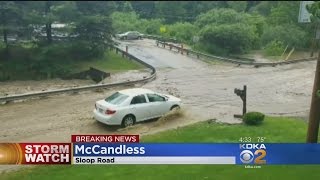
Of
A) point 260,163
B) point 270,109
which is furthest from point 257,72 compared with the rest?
point 260,163

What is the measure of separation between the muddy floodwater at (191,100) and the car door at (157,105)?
51 cm

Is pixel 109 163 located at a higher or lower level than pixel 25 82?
higher

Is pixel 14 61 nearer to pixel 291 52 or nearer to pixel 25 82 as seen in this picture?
pixel 25 82

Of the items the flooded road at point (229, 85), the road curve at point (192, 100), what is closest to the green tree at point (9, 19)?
the flooded road at point (229, 85)

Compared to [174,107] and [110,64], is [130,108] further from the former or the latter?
[110,64]

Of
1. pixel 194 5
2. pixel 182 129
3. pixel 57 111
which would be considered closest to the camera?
pixel 182 129

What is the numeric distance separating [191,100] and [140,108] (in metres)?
6.12

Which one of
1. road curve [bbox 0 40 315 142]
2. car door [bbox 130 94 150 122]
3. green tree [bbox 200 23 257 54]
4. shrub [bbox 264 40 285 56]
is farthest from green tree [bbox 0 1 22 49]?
shrub [bbox 264 40 285 56]

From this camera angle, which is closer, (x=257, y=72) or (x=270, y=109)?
(x=270, y=109)

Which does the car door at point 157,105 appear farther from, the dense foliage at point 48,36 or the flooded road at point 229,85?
the dense foliage at point 48,36

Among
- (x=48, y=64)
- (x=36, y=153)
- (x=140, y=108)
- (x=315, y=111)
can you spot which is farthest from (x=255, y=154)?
(x=48, y=64)

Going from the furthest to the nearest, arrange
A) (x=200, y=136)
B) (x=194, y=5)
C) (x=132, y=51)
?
(x=194, y=5), (x=132, y=51), (x=200, y=136)

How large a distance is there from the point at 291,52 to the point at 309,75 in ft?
50.8

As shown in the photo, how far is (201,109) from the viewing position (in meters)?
21.7
